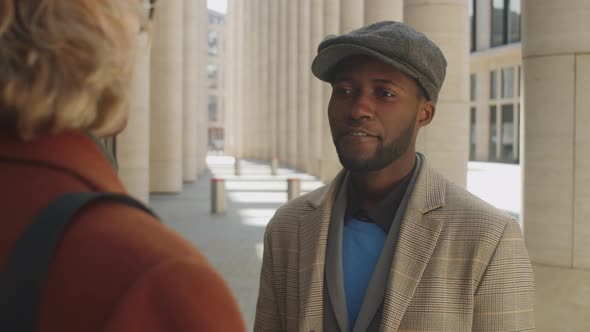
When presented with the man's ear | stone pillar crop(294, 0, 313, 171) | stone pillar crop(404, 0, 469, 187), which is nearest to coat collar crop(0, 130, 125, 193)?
the man's ear

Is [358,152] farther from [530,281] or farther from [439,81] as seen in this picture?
[530,281]

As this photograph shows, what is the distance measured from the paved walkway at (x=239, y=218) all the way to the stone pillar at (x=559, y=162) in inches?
144

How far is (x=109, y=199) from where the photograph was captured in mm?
Answer: 1081

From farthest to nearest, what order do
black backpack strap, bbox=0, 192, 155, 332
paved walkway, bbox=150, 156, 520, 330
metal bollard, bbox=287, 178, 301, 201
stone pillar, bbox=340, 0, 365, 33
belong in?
stone pillar, bbox=340, 0, 365, 33 < metal bollard, bbox=287, 178, 301, 201 < paved walkway, bbox=150, 156, 520, 330 < black backpack strap, bbox=0, 192, 155, 332

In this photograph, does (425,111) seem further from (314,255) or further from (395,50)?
(314,255)

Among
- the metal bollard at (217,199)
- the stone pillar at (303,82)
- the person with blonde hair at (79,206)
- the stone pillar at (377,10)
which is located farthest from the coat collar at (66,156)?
the stone pillar at (303,82)

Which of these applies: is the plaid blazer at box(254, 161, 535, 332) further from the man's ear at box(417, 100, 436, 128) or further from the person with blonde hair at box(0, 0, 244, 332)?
the person with blonde hair at box(0, 0, 244, 332)

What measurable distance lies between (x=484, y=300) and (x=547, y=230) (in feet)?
21.3

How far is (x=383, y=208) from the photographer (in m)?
2.96

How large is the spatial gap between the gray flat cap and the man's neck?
1.10 feet

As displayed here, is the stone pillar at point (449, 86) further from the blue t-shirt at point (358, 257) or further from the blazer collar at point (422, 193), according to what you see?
the blue t-shirt at point (358, 257)

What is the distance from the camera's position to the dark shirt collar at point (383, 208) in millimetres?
2932

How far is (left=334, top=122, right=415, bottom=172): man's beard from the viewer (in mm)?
2979

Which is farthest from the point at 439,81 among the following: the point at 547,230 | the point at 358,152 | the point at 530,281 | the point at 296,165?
the point at 296,165
